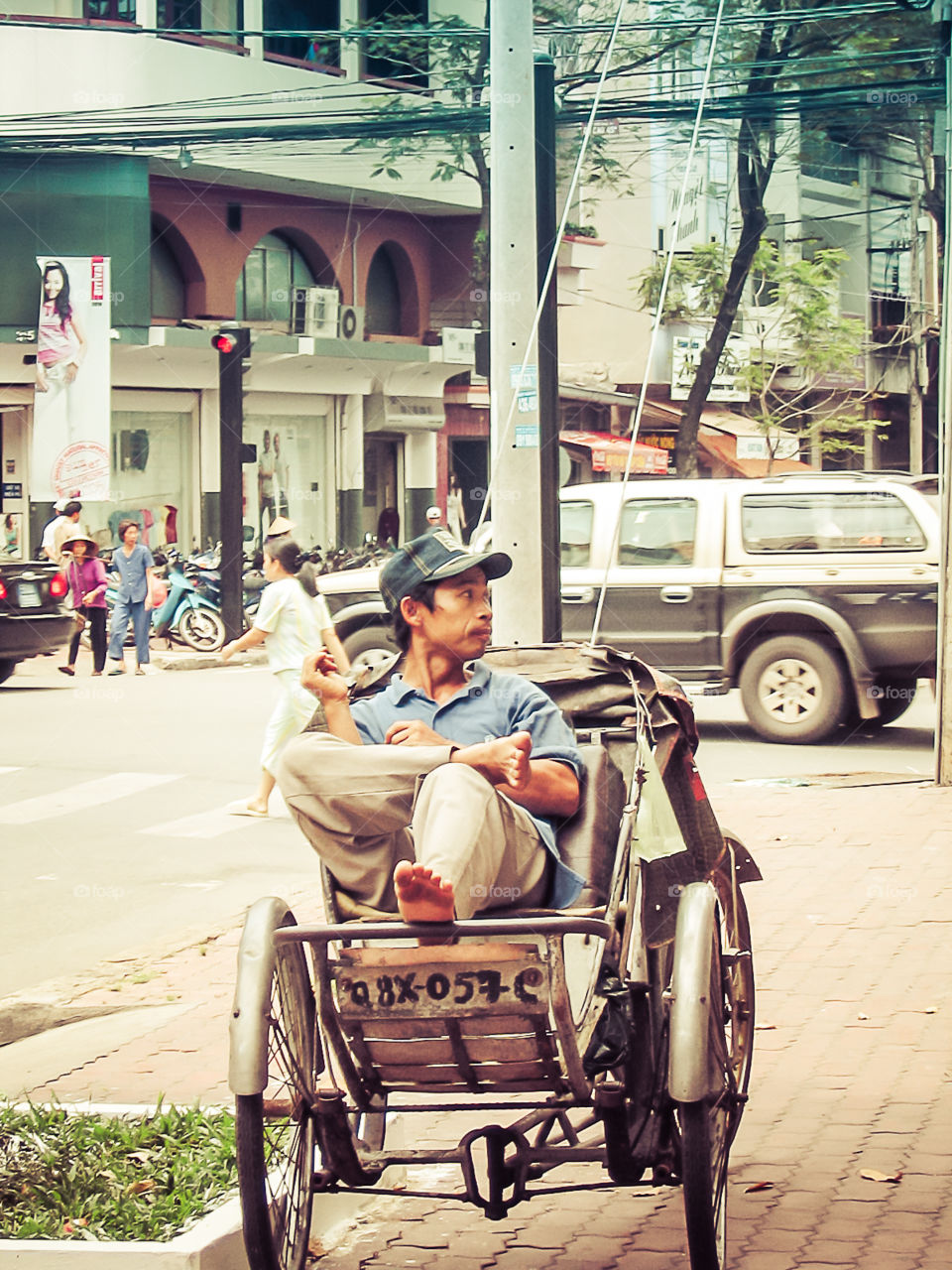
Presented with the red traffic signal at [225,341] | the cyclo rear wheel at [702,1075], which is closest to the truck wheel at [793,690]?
the cyclo rear wheel at [702,1075]

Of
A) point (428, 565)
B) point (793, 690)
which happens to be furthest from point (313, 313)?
point (428, 565)

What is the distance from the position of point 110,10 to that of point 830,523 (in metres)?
17.2

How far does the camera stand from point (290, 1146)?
3.46m

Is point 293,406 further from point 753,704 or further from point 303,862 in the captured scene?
point 303,862

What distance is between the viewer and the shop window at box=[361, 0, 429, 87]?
2847 cm

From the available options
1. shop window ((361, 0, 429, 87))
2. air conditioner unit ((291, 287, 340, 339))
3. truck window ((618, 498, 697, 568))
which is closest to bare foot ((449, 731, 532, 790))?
truck window ((618, 498, 697, 568))

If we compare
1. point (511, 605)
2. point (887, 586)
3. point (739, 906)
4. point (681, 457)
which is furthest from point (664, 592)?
point (681, 457)

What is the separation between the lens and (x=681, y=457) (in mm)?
26859

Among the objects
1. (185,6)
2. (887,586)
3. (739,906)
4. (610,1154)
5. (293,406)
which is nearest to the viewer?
(610,1154)

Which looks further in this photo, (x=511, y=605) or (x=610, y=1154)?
(x=511, y=605)

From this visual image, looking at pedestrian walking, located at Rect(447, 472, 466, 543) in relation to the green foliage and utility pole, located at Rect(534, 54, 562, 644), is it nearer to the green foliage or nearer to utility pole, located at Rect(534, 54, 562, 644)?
the green foliage

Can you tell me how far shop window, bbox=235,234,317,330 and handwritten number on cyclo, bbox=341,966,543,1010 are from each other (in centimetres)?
2533

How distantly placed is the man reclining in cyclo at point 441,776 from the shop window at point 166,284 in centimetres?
2354

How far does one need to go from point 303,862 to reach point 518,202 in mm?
3679
